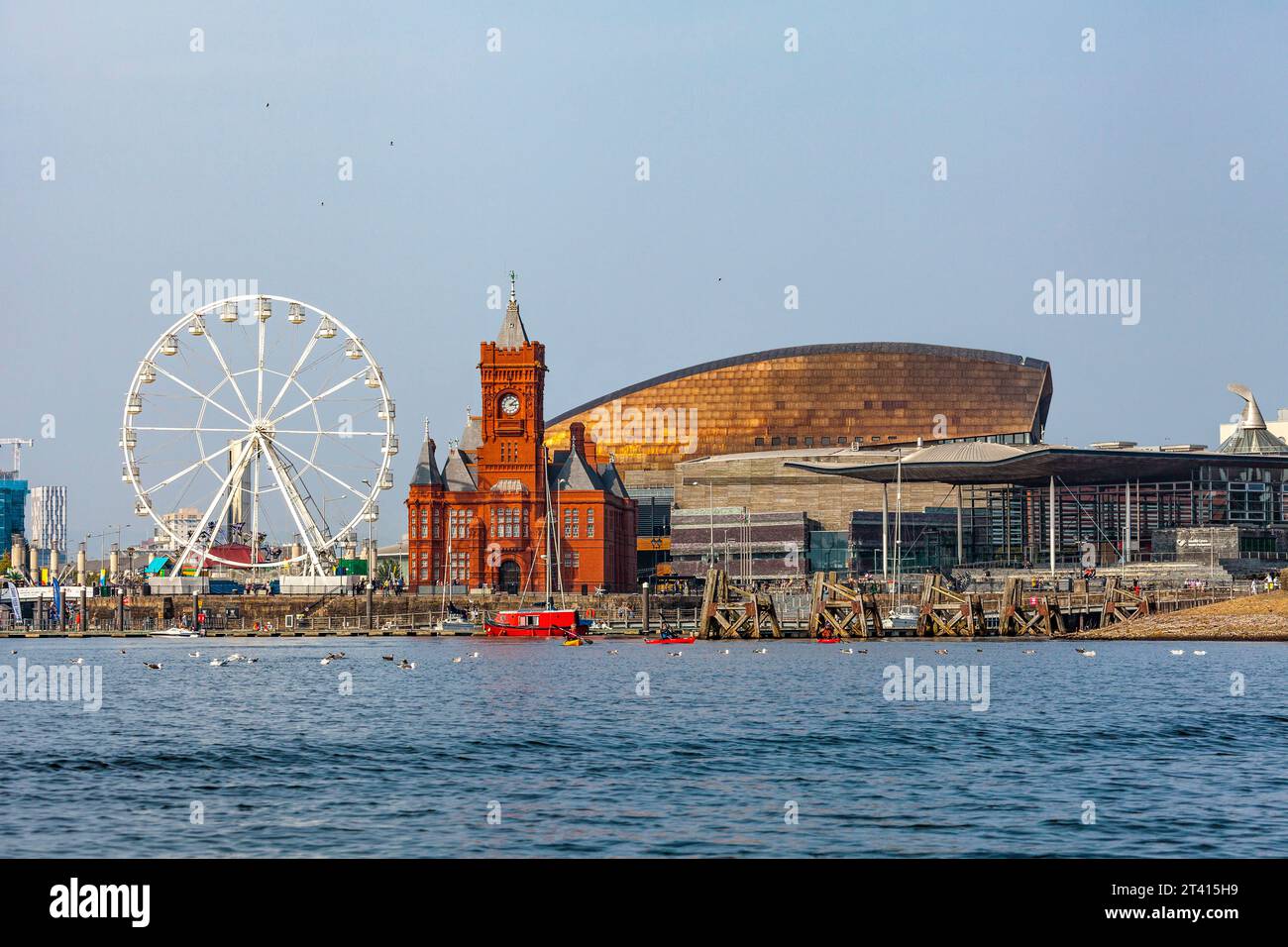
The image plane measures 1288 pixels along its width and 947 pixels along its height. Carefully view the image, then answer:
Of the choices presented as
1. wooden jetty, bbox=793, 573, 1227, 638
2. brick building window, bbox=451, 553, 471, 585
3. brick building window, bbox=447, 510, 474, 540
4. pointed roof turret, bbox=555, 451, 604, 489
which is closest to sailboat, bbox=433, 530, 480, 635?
brick building window, bbox=447, 510, 474, 540

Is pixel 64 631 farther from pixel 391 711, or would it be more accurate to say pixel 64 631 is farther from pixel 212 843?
pixel 212 843

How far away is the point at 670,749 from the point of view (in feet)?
160

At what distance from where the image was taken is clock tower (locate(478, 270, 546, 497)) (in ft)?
586

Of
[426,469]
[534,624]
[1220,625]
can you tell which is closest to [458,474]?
[426,469]

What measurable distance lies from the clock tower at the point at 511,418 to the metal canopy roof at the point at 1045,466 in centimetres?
3862

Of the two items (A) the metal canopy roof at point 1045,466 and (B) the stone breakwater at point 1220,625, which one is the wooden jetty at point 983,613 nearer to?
(B) the stone breakwater at point 1220,625

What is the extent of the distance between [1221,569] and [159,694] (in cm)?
13243

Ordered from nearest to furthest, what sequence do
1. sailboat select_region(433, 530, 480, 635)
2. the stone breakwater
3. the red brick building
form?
the stone breakwater
sailboat select_region(433, 530, 480, 635)
the red brick building

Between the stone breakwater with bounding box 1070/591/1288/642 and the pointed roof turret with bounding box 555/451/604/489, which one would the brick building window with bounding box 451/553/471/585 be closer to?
the pointed roof turret with bounding box 555/451/604/489

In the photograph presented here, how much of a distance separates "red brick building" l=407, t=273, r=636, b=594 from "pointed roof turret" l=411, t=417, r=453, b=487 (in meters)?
0.11

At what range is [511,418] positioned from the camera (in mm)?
179875

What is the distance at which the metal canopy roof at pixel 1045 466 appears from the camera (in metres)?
178

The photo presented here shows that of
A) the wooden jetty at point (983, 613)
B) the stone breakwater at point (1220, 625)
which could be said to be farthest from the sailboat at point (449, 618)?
the stone breakwater at point (1220, 625)

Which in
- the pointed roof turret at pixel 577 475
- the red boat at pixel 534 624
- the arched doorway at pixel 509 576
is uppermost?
the pointed roof turret at pixel 577 475
